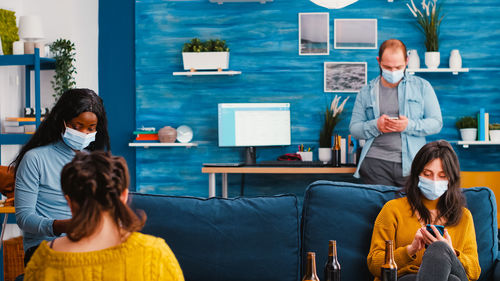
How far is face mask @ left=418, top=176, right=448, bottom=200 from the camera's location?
89.8 inches

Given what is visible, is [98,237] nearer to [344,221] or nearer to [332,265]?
[332,265]

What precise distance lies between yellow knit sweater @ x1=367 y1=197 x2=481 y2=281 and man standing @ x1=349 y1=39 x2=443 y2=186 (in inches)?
44.7

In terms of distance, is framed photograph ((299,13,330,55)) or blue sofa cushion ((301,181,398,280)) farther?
framed photograph ((299,13,330,55))

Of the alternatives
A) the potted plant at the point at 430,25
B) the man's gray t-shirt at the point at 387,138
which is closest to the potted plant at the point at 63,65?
the man's gray t-shirt at the point at 387,138

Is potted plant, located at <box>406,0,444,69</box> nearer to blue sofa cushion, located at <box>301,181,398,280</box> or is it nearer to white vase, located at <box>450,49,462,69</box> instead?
white vase, located at <box>450,49,462,69</box>

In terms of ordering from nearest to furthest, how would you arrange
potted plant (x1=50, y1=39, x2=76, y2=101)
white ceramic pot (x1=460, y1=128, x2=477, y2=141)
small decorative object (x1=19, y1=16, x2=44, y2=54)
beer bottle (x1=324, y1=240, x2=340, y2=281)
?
beer bottle (x1=324, y1=240, x2=340, y2=281) < small decorative object (x1=19, y1=16, x2=44, y2=54) < potted plant (x1=50, y1=39, x2=76, y2=101) < white ceramic pot (x1=460, y1=128, x2=477, y2=141)

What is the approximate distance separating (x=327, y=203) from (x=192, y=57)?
114 inches

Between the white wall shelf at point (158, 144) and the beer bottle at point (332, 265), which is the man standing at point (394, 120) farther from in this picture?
the white wall shelf at point (158, 144)

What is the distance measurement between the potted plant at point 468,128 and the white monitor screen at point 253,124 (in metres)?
1.46

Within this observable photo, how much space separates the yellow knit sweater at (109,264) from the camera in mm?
1424

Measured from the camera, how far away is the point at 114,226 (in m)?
1.46

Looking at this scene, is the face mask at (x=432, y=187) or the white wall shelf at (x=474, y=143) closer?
the face mask at (x=432, y=187)

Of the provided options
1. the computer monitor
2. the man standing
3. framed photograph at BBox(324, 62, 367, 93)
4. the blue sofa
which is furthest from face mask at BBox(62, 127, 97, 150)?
framed photograph at BBox(324, 62, 367, 93)

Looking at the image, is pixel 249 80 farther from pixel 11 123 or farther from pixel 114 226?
pixel 114 226
